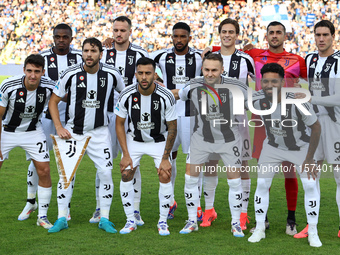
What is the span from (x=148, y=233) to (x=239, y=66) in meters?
2.25

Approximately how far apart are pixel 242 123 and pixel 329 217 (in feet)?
5.66

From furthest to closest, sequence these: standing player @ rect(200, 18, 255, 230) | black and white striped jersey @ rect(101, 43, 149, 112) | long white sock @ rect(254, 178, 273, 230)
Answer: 1. black and white striped jersey @ rect(101, 43, 149, 112)
2. standing player @ rect(200, 18, 255, 230)
3. long white sock @ rect(254, 178, 273, 230)

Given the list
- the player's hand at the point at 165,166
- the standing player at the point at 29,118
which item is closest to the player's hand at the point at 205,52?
the player's hand at the point at 165,166

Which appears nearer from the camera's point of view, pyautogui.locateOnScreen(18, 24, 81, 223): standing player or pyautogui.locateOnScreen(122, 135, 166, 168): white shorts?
pyautogui.locateOnScreen(122, 135, 166, 168): white shorts

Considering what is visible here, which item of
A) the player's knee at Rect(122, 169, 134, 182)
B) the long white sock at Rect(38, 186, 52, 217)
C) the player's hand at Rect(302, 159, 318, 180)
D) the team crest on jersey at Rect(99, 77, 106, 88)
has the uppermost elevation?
the team crest on jersey at Rect(99, 77, 106, 88)

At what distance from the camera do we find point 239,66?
5.73m

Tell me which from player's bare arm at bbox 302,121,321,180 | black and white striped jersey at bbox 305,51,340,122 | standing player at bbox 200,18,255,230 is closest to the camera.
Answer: player's bare arm at bbox 302,121,321,180

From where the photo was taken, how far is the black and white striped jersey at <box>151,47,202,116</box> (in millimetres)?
6078

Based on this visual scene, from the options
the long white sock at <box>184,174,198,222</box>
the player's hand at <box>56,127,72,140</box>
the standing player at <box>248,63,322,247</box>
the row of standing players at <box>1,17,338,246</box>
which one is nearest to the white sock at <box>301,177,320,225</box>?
the standing player at <box>248,63,322,247</box>

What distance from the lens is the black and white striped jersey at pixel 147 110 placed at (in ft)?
17.3

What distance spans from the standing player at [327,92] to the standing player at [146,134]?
152 centimetres

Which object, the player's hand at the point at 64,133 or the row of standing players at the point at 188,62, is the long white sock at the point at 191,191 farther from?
the player's hand at the point at 64,133

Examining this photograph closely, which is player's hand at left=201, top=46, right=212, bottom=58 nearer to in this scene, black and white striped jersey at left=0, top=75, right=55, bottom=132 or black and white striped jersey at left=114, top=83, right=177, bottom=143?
black and white striped jersey at left=114, top=83, right=177, bottom=143

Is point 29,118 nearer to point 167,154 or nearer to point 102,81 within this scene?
point 102,81
